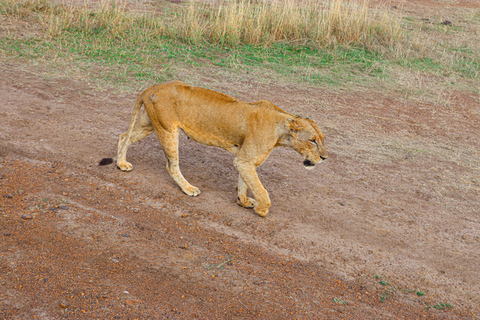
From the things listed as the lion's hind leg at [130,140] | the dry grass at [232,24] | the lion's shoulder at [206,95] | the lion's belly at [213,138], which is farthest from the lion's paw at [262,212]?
the dry grass at [232,24]

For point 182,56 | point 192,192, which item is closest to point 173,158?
point 192,192

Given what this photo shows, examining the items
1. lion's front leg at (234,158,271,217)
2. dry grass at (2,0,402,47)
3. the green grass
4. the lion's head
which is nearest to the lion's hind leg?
lion's front leg at (234,158,271,217)

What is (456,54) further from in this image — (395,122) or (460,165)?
(460,165)

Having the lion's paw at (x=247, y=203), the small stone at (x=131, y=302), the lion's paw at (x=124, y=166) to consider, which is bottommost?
the small stone at (x=131, y=302)

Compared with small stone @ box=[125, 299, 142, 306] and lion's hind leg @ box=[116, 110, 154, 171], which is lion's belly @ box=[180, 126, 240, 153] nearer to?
lion's hind leg @ box=[116, 110, 154, 171]

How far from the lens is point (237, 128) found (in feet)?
15.6

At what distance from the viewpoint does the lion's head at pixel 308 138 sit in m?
4.56

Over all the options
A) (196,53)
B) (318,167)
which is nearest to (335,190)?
(318,167)

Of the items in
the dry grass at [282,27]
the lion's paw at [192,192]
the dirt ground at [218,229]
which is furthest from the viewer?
the dry grass at [282,27]

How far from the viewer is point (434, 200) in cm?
581

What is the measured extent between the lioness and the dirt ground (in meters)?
0.41

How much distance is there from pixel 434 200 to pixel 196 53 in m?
6.34

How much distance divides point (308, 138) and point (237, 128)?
75cm

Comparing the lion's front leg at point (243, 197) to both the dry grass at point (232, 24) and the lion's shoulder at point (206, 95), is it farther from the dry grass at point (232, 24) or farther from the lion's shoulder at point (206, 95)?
the dry grass at point (232, 24)
